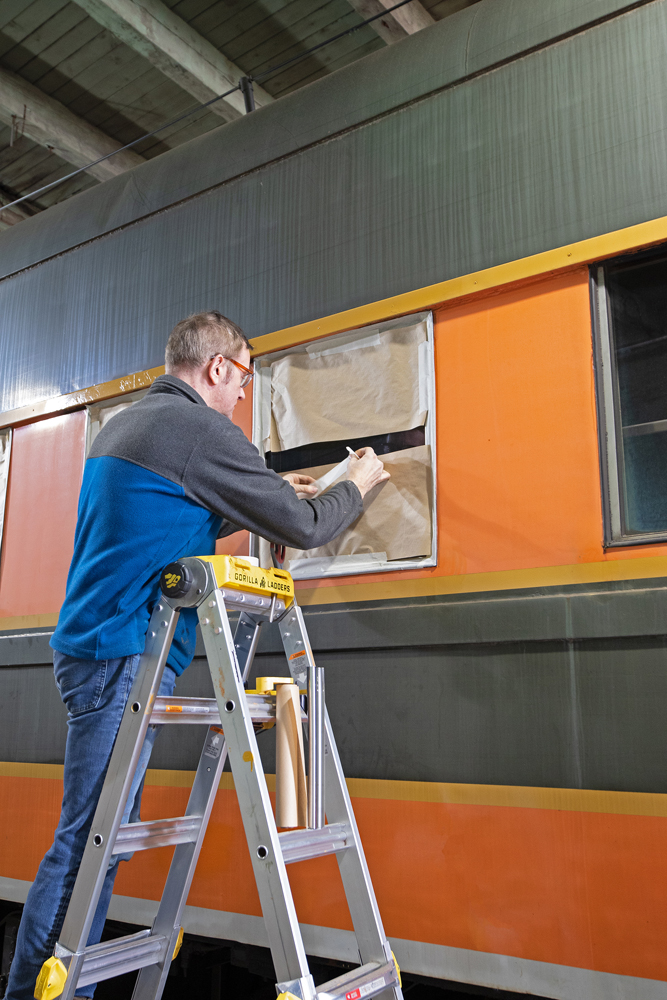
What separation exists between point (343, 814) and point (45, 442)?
6.91ft

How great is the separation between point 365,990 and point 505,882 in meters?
0.46

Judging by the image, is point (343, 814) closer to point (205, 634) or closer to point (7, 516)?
point (205, 634)

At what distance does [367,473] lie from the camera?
7.34 feet

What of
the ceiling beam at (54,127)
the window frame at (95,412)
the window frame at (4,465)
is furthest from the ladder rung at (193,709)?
the ceiling beam at (54,127)

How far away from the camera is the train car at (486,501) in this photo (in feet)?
5.90

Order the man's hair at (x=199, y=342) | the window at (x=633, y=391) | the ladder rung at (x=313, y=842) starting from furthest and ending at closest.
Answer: the man's hair at (x=199, y=342) < the window at (x=633, y=391) < the ladder rung at (x=313, y=842)

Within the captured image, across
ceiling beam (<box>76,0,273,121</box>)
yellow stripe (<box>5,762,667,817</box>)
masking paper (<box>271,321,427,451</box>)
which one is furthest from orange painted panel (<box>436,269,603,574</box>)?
ceiling beam (<box>76,0,273,121</box>)

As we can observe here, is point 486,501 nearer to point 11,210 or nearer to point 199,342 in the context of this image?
point 199,342

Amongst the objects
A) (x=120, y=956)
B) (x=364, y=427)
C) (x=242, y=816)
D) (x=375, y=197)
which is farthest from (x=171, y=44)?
(x=120, y=956)

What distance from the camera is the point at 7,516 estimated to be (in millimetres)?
3250

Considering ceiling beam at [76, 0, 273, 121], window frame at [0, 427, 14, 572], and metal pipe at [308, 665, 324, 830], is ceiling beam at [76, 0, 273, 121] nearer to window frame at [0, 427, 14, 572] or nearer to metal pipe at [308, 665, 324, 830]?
window frame at [0, 427, 14, 572]

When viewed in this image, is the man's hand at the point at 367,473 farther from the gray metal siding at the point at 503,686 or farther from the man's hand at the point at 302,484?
the gray metal siding at the point at 503,686

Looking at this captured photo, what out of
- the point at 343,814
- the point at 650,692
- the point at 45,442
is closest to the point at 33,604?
the point at 45,442

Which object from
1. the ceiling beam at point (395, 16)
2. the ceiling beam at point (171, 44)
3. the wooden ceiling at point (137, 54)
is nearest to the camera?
the ceiling beam at point (395, 16)
